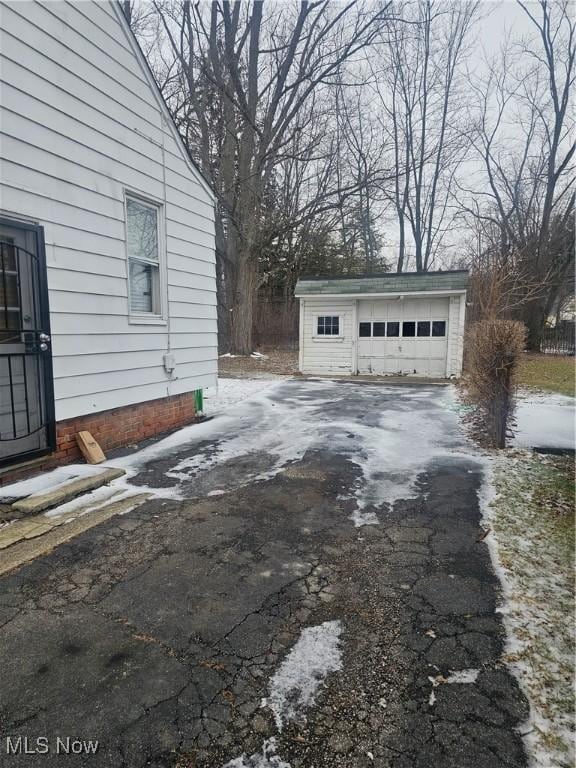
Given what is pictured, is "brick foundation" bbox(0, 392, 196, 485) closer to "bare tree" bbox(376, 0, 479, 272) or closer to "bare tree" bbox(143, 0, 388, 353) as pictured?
"bare tree" bbox(143, 0, 388, 353)

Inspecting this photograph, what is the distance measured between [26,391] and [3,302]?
2.51 ft

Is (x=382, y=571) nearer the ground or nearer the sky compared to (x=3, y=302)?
nearer the ground

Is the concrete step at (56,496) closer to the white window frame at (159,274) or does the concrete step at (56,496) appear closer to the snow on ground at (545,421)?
the white window frame at (159,274)

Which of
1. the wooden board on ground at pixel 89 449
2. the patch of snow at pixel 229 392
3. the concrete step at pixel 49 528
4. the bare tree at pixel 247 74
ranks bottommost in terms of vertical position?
the concrete step at pixel 49 528

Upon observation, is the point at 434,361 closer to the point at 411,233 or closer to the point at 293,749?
the point at 293,749

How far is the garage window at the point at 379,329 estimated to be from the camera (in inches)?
517

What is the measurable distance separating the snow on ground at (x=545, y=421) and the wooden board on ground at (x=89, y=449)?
15.6 feet

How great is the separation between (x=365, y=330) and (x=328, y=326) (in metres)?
1.13

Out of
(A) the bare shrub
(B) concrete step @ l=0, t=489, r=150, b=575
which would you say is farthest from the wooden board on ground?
(A) the bare shrub

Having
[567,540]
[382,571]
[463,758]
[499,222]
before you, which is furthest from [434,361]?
[499,222]

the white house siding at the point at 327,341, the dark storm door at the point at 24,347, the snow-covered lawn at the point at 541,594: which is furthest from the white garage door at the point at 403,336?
the dark storm door at the point at 24,347

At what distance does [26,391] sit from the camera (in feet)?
12.6

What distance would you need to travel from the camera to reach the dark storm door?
3664 mm

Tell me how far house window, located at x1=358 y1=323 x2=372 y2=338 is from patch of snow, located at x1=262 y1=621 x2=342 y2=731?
11.7 meters
